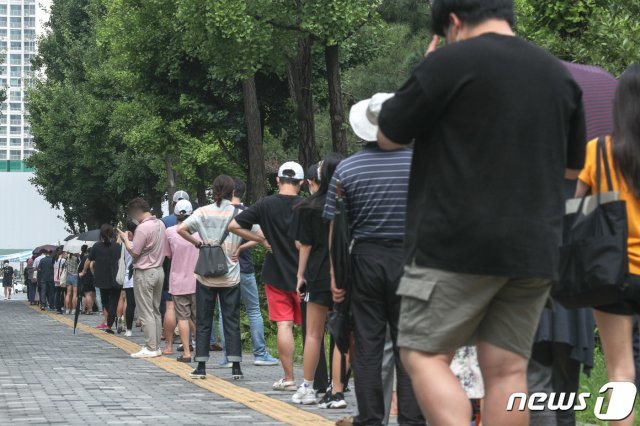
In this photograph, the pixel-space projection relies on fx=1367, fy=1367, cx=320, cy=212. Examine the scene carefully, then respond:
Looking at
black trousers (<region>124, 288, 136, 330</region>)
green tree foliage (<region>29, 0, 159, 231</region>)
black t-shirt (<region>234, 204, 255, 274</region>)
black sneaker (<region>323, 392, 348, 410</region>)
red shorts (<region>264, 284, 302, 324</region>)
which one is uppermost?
green tree foliage (<region>29, 0, 159, 231</region>)

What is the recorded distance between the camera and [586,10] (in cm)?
1340

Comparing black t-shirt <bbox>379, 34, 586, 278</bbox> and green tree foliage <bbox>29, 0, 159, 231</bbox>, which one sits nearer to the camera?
black t-shirt <bbox>379, 34, 586, 278</bbox>

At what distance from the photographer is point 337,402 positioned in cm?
973

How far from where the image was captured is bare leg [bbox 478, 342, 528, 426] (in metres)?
4.43

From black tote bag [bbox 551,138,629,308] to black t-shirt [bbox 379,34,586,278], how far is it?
1.25m

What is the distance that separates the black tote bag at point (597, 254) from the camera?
556 centimetres

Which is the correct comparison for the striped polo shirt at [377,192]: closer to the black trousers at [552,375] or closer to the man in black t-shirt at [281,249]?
the black trousers at [552,375]

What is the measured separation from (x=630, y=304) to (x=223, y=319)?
706 cm

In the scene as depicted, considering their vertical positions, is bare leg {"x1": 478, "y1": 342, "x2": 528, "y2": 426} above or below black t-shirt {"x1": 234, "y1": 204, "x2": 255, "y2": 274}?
below

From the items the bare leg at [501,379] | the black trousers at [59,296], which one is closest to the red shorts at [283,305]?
the bare leg at [501,379]

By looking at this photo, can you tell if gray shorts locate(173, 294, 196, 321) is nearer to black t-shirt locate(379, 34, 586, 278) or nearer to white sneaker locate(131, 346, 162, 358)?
white sneaker locate(131, 346, 162, 358)

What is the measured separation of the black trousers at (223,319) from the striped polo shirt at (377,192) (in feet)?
16.7

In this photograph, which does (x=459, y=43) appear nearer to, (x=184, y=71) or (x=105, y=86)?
(x=184, y=71)

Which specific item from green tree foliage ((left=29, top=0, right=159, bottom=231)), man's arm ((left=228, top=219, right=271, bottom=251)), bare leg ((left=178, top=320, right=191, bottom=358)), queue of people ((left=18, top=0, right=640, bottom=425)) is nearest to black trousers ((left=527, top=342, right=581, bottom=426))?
queue of people ((left=18, top=0, right=640, bottom=425))
